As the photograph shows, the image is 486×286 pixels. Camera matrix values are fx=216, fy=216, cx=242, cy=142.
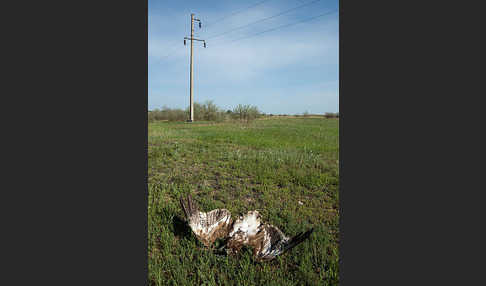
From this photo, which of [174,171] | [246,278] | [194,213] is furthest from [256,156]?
[246,278]

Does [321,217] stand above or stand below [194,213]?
below

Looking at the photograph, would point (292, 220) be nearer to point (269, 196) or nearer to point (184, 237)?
point (269, 196)

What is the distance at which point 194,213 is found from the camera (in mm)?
1378

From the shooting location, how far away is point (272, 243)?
4.24 ft

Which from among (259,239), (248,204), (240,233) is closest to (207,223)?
(240,233)

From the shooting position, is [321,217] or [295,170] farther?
[295,170]

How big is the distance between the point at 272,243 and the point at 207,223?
42 cm

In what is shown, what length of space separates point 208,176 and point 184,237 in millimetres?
1408

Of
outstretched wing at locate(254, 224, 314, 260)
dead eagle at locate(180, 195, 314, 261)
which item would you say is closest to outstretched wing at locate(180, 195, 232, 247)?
dead eagle at locate(180, 195, 314, 261)

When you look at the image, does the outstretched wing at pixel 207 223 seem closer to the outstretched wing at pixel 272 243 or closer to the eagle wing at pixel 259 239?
the eagle wing at pixel 259 239

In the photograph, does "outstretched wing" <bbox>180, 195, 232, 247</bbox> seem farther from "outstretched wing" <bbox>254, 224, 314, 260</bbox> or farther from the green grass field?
"outstretched wing" <bbox>254, 224, 314, 260</bbox>

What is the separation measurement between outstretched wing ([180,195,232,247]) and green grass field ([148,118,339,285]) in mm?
65

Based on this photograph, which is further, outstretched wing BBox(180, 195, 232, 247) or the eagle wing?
outstretched wing BBox(180, 195, 232, 247)

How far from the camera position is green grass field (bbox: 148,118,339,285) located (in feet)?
3.64
